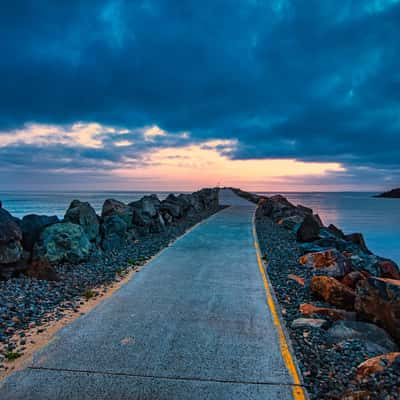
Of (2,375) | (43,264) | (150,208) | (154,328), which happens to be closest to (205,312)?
(154,328)

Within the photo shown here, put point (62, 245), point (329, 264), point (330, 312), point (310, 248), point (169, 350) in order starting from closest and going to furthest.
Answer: point (169, 350)
point (330, 312)
point (329, 264)
point (62, 245)
point (310, 248)

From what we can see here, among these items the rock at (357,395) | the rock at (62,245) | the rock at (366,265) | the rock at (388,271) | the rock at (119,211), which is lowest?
the rock at (388,271)

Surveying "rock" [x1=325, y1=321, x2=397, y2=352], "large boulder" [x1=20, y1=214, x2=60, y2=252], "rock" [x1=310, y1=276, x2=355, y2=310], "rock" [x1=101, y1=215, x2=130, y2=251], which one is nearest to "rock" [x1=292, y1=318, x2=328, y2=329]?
"rock" [x1=325, y1=321, x2=397, y2=352]

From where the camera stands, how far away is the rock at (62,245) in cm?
866

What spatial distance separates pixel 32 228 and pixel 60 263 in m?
1.48

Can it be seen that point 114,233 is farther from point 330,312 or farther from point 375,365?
point 375,365

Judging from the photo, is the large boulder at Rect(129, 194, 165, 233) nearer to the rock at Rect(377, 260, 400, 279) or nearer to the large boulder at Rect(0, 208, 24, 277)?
the large boulder at Rect(0, 208, 24, 277)

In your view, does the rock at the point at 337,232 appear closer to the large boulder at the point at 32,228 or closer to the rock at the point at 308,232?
the rock at the point at 308,232

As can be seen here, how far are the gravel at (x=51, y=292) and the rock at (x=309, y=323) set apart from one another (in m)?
3.35

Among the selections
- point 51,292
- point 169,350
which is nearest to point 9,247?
point 51,292

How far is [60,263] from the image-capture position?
872 cm

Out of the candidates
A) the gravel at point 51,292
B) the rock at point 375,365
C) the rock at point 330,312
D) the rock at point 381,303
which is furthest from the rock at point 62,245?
the rock at point 375,365

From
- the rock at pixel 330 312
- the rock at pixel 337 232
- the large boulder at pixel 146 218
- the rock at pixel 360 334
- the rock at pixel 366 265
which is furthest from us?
the rock at pixel 337 232

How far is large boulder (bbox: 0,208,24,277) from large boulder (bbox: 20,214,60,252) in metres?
1.05
